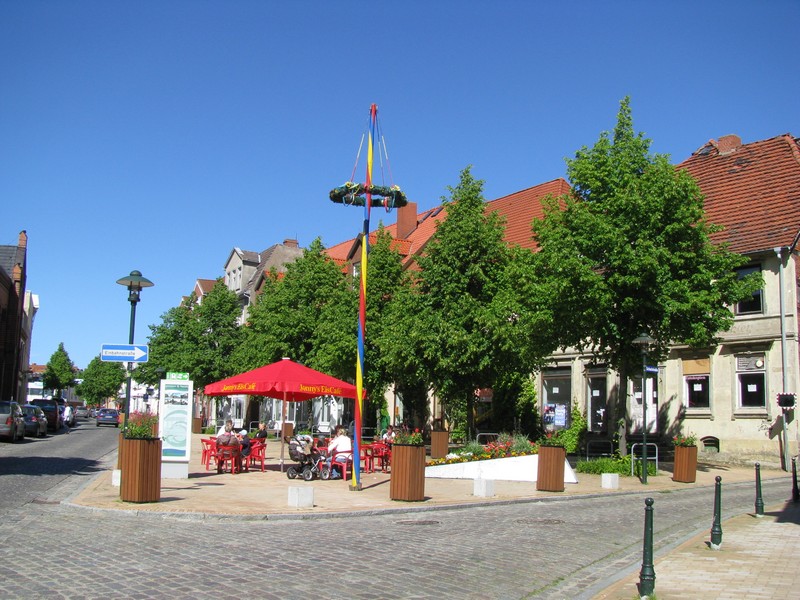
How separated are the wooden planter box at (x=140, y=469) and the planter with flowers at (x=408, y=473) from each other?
4380mm

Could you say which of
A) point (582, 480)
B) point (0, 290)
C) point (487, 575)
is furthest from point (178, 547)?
point (0, 290)

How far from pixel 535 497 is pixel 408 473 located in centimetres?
314

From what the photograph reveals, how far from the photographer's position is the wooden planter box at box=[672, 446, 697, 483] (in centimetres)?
2089

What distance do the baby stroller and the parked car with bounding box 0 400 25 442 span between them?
17.8 m

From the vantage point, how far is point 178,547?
389 inches

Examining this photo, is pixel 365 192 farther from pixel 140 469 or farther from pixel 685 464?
pixel 685 464

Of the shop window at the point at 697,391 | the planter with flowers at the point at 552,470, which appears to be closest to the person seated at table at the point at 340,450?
the planter with flowers at the point at 552,470

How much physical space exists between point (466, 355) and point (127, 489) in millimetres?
13467

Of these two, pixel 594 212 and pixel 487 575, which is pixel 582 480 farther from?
pixel 487 575

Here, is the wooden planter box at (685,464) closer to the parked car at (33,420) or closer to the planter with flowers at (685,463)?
the planter with flowers at (685,463)

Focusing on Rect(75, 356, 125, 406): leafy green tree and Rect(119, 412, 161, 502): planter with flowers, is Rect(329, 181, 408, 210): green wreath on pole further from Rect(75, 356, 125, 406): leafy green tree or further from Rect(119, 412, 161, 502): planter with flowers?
Rect(75, 356, 125, 406): leafy green tree

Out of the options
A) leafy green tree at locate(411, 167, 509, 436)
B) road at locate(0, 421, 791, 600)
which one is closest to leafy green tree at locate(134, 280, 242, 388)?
leafy green tree at locate(411, 167, 509, 436)

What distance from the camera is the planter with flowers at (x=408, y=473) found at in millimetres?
15211

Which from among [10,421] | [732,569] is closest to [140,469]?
[732,569]
